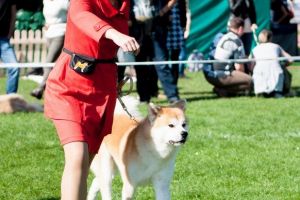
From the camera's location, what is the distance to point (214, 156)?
712 cm

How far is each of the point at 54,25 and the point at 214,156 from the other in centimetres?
495

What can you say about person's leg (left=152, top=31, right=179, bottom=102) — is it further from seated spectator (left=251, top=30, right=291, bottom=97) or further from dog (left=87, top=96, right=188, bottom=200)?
dog (left=87, top=96, right=188, bottom=200)

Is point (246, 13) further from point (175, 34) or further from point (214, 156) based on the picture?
point (214, 156)

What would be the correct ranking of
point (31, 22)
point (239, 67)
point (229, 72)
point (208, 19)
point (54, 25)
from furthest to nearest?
point (31, 22) → point (208, 19) → point (239, 67) → point (229, 72) → point (54, 25)

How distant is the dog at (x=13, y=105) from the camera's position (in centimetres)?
984

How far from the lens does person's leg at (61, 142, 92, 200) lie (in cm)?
384

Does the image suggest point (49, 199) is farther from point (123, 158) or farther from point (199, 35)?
point (199, 35)

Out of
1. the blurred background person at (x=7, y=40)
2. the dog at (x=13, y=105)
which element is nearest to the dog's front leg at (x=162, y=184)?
the dog at (x=13, y=105)

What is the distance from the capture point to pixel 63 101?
3.95 meters

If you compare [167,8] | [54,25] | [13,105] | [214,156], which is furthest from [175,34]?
[214,156]

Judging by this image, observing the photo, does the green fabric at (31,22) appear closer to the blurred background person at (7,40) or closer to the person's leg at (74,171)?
the blurred background person at (7,40)

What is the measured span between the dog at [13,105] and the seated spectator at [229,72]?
11.0 ft

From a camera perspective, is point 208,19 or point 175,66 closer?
point 175,66

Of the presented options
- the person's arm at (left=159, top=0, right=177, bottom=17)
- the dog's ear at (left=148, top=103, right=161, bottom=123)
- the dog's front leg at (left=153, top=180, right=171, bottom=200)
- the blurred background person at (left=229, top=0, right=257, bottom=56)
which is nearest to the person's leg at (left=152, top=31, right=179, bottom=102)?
the person's arm at (left=159, top=0, right=177, bottom=17)
